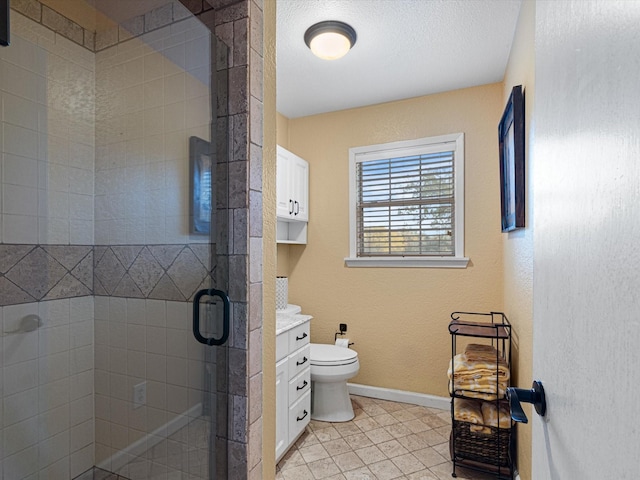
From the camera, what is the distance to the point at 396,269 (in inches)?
119

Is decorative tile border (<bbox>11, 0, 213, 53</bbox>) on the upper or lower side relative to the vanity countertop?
upper

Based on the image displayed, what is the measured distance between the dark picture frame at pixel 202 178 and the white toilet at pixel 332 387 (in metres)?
1.68

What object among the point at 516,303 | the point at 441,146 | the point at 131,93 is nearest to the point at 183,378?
the point at 131,93

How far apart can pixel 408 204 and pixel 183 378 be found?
2322 millimetres

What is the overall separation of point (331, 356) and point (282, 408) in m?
0.66

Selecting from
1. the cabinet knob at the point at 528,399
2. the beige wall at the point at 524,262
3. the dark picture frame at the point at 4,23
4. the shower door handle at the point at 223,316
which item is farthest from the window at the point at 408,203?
the dark picture frame at the point at 4,23

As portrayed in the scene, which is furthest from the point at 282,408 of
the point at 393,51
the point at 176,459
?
the point at 393,51

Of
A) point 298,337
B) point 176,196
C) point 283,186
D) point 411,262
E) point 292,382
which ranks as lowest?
point 292,382

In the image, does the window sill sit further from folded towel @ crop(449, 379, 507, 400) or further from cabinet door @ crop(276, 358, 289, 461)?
cabinet door @ crop(276, 358, 289, 461)

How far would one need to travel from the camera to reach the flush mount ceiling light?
202 cm

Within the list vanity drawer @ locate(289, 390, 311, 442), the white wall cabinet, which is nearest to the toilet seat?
vanity drawer @ locate(289, 390, 311, 442)

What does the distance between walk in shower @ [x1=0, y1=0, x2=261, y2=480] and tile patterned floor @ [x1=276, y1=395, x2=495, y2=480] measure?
106 centimetres

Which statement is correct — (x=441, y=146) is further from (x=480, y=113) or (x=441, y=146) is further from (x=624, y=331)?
(x=624, y=331)

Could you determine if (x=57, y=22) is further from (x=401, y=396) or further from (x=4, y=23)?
(x=401, y=396)
